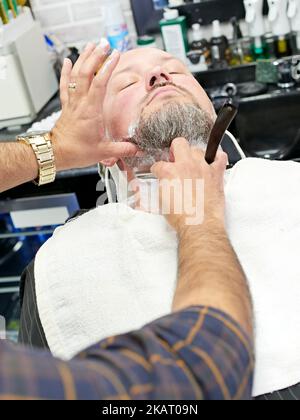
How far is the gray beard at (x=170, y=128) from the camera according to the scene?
4.43ft

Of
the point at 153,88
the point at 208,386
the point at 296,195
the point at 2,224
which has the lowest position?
the point at 2,224

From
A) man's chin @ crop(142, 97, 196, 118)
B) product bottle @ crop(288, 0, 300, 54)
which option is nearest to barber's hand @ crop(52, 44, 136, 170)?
man's chin @ crop(142, 97, 196, 118)

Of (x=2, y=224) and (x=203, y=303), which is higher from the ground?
(x=203, y=303)

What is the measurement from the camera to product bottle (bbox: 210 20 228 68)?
7.34 ft

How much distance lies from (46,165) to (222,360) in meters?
0.83

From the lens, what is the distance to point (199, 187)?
1040 mm

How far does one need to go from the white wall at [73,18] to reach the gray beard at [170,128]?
1229 millimetres

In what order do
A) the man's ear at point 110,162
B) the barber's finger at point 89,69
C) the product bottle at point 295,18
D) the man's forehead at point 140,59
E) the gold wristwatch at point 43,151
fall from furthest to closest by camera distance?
the product bottle at point 295,18
the man's forehead at point 140,59
the man's ear at point 110,162
the gold wristwatch at point 43,151
the barber's finger at point 89,69

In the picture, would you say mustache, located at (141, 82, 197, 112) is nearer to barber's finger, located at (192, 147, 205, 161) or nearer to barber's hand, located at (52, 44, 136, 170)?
barber's hand, located at (52, 44, 136, 170)

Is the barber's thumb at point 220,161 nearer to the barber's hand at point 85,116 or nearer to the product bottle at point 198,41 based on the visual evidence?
the barber's hand at point 85,116

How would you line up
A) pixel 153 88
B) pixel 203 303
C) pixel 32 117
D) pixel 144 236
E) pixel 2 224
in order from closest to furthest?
pixel 203 303
pixel 144 236
pixel 153 88
pixel 32 117
pixel 2 224

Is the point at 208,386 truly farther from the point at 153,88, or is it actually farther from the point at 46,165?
the point at 153,88

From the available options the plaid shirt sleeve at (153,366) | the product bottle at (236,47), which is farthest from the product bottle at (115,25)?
the plaid shirt sleeve at (153,366)

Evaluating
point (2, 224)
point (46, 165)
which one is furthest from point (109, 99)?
point (2, 224)
